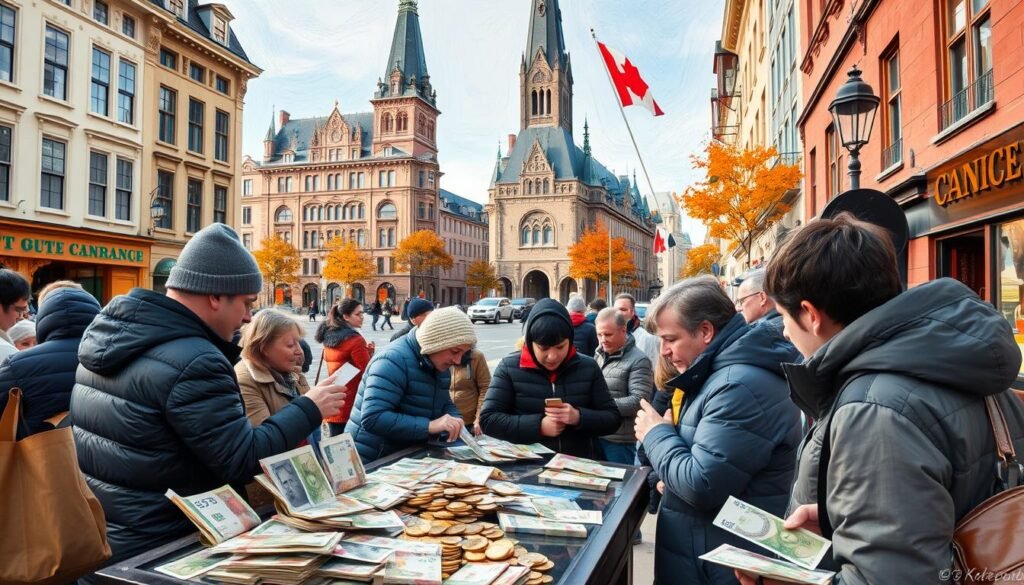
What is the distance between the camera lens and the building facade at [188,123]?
23.1 meters

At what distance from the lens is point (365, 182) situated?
75.5 metres

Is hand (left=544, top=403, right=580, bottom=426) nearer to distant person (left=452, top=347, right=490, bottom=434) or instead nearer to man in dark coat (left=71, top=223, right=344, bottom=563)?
man in dark coat (left=71, top=223, right=344, bottom=563)

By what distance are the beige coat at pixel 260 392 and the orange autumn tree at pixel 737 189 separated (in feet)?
54.9

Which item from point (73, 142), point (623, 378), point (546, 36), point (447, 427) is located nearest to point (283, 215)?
point (546, 36)

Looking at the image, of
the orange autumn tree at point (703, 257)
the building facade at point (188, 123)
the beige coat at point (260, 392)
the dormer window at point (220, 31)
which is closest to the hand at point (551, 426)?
the beige coat at point (260, 392)

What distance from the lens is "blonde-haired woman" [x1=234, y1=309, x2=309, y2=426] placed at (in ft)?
12.7

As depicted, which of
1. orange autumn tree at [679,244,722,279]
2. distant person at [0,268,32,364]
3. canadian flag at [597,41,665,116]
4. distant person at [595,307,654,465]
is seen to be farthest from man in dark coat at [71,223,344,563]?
orange autumn tree at [679,244,722,279]

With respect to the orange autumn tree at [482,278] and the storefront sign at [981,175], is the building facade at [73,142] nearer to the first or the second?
the storefront sign at [981,175]

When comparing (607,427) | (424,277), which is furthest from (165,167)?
(424,277)

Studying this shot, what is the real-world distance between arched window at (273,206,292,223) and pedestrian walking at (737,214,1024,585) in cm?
8239

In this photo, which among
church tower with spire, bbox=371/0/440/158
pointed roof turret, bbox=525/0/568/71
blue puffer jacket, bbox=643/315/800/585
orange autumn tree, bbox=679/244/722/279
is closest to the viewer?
blue puffer jacket, bbox=643/315/800/585

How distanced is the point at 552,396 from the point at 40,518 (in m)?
2.68

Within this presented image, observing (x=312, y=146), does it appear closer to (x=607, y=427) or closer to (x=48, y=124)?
(x=48, y=124)

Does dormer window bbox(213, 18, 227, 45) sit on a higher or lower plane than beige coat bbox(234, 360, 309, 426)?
higher
